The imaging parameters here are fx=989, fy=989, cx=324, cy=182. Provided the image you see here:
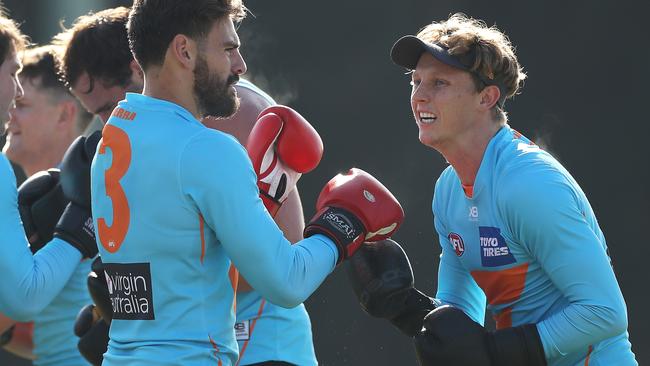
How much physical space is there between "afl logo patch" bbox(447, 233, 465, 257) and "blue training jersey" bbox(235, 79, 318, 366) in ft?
1.76

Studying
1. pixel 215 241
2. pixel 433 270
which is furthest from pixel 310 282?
pixel 433 270

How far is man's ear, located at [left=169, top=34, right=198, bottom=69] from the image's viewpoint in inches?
99.1

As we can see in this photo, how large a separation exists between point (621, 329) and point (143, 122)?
4.64ft

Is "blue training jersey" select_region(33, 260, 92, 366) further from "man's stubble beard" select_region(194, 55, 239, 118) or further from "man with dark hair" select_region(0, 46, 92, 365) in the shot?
"man's stubble beard" select_region(194, 55, 239, 118)

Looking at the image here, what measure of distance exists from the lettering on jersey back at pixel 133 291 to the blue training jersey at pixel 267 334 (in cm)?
55

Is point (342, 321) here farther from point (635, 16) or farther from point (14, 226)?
point (14, 226)

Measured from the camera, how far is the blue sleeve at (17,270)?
9.25 ft

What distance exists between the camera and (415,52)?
321cm

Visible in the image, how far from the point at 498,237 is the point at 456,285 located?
366mm

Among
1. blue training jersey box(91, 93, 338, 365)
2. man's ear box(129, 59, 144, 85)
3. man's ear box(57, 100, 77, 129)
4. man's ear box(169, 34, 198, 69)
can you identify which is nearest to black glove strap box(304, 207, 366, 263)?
blue training jersey box(91, 93, 338, 365)

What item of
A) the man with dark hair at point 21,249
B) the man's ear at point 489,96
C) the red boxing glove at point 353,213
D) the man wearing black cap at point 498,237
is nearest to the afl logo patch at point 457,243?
the man wearing black cap at point 498,237

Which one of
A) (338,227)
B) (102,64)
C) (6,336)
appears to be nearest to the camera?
(338,227)

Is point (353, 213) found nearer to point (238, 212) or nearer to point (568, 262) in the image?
point (238, 212)

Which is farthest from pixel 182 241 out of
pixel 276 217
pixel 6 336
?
pixel 6 336
